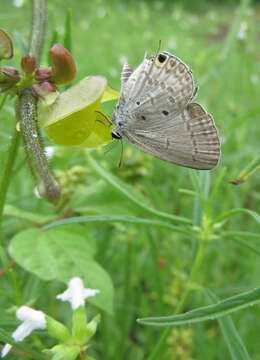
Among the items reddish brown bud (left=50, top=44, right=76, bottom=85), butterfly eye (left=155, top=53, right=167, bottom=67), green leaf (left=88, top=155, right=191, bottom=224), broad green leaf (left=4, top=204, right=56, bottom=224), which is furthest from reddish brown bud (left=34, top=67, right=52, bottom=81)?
broad green leaf (left=4, top=204, right=56, bottom=224)

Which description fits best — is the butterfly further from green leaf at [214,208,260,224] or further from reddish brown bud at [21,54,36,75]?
reddish brown bud at [21,54,36,75]

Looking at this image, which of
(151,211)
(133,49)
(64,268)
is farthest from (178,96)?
(133,49)

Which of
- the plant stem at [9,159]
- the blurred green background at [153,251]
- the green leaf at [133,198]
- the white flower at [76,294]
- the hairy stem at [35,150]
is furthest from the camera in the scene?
the blurred green background at [153,251]

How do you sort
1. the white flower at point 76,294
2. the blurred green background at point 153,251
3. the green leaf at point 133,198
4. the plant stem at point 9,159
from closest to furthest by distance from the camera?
the plant stem at point 9,159, the white flower at point 76,294, the green leaf at point 133,198, the blurred green background at point 153,251

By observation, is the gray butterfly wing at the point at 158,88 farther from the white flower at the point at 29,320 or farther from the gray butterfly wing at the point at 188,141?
the white flower at the point at 29,320

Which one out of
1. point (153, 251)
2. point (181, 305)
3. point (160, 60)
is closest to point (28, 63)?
point (160, 60)

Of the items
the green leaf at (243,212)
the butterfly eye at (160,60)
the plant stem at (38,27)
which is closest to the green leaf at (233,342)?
the green leaf at (243,212)

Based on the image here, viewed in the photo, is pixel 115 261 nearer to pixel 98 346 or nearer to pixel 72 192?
pixel 98 346
